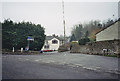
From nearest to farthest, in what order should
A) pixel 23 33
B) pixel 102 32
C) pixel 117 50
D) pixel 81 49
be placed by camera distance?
1. pixel 117 50
2. pixel 81 49
3. pixel 102 32
4. pixel 23 33

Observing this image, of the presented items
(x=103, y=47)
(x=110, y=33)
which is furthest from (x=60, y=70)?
(x=110, y=33)

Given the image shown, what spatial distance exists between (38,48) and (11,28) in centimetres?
844

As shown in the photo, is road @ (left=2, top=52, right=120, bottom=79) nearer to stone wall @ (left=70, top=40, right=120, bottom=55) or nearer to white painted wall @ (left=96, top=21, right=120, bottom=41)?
stone wall @ (left=70, top=40, right=120, bottom=55)

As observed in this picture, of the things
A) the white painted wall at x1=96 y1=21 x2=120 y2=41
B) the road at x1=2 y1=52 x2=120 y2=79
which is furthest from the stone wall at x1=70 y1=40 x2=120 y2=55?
the road at x1=2 y1=52 x2=120 y2=79

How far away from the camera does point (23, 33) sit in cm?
2497

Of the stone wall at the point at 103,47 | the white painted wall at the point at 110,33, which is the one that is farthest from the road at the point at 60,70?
the white painted wall at the point at 110,33

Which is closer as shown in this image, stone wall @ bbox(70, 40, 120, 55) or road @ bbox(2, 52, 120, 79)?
road @ bbox(2, 52, 120, 79)

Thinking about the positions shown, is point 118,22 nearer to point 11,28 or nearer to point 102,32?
point 102,32

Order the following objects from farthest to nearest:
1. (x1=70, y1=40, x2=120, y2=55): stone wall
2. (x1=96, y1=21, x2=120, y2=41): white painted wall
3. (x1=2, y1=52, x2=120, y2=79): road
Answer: (x1=96, y1=21, x2=120, y2=41): white painted wall, (x1=70, y1=40, x2=120, y2=55): stone wall, (x1=2, y1=52, x2=120, y2=79): road

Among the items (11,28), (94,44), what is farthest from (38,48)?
(94,44)

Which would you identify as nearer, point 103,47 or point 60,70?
point 60,70

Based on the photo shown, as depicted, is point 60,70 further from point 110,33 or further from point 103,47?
point 110,33

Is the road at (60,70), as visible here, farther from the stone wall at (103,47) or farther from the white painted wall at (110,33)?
the white painted wall at (110,33)

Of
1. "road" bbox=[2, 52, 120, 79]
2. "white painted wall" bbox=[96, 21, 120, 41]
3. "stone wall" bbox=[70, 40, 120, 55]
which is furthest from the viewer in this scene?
"white painted wall" bbox=[96, 21, 120, 41]
